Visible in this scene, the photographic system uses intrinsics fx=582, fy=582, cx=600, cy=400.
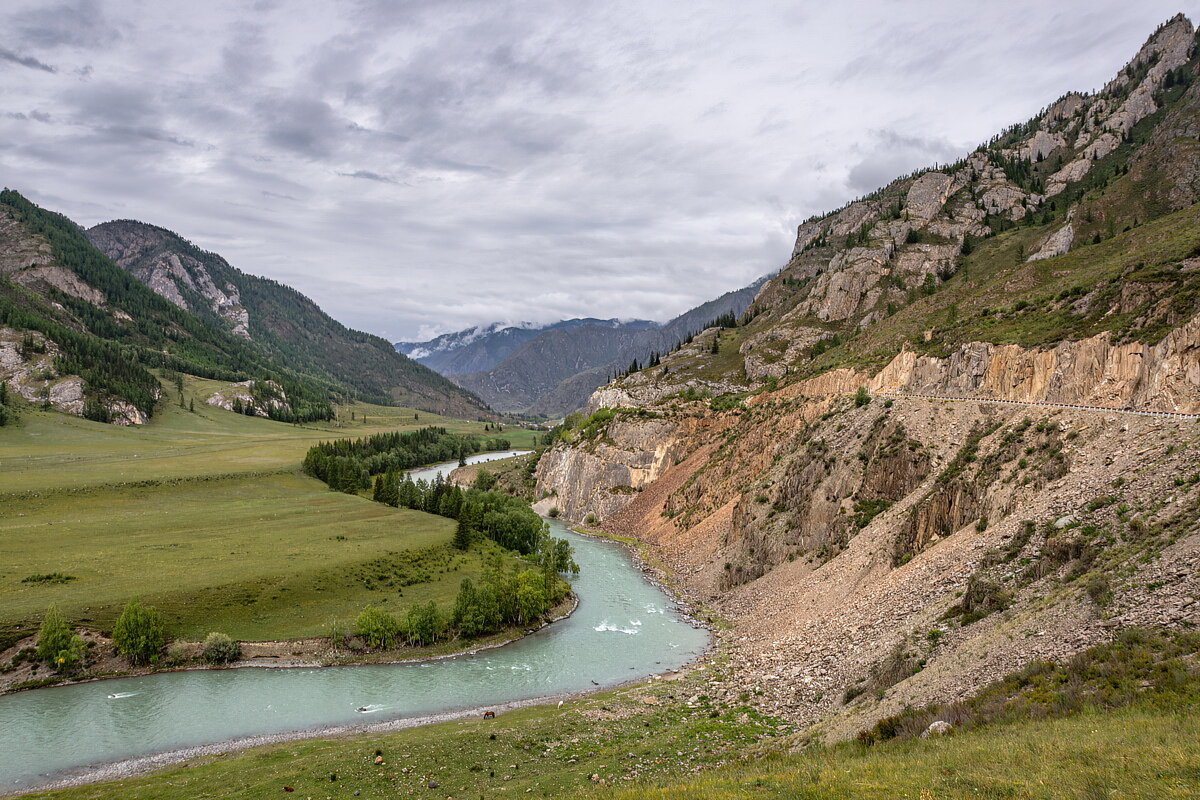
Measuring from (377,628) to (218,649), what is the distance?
1356 centimetres

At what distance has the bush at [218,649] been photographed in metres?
52.2

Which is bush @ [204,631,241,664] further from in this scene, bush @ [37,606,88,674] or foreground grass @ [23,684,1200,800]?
foreground grass @ [23,684,1200,800]

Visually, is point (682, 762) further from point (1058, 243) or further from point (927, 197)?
point (927, 197)

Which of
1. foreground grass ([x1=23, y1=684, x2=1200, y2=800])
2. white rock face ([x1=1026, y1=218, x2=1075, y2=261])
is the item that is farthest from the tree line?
white rock face ([x1=1026, y1=218, x2=1075, y2=261])

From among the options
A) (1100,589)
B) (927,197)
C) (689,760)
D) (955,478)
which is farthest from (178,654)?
(927,197)

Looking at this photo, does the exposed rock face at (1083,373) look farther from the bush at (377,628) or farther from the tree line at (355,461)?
the tree line at (355,461)

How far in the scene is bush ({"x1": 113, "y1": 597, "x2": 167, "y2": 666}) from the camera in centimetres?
5072

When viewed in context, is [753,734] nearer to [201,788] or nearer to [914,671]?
[914,671]

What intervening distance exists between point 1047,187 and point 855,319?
226ft

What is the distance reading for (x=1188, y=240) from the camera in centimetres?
5634

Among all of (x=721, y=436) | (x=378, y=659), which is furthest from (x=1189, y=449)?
(x=721, y=436)

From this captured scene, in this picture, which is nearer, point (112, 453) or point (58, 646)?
point (58, 646)

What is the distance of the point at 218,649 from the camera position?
5241 cm

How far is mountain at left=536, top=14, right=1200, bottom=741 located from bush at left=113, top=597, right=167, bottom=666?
48.6 meters
